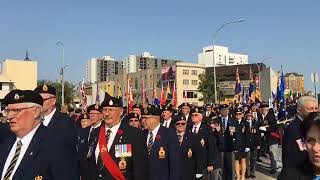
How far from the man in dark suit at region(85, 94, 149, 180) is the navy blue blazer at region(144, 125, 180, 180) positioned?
106cm

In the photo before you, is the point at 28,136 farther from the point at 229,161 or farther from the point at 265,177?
the point at 265,177

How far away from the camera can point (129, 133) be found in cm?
575

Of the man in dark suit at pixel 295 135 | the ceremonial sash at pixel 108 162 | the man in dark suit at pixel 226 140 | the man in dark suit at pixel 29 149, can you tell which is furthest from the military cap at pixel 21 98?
the man in dark suit at pixel 226 140

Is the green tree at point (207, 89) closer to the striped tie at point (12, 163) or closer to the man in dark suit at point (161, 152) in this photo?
the man in dark suit at point (161, 152)

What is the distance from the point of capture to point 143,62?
17938 cm

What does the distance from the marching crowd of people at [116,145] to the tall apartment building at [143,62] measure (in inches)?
6488

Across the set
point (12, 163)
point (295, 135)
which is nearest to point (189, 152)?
point (295, 135)

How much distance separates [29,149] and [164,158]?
132 inches

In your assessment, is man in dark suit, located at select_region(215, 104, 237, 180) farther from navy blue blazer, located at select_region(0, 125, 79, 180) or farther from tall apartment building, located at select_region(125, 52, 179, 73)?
tall apartment building, located at select_region(125, 52, 179, 73)

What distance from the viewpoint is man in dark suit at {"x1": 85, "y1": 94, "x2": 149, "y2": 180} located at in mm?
5578

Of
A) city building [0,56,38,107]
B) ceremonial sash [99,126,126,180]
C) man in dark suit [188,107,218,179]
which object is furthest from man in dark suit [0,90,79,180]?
city building [0,56,38,107]

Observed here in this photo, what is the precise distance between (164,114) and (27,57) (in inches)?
3097

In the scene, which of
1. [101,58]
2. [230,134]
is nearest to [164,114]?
[230,134]

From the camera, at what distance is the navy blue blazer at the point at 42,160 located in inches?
144
